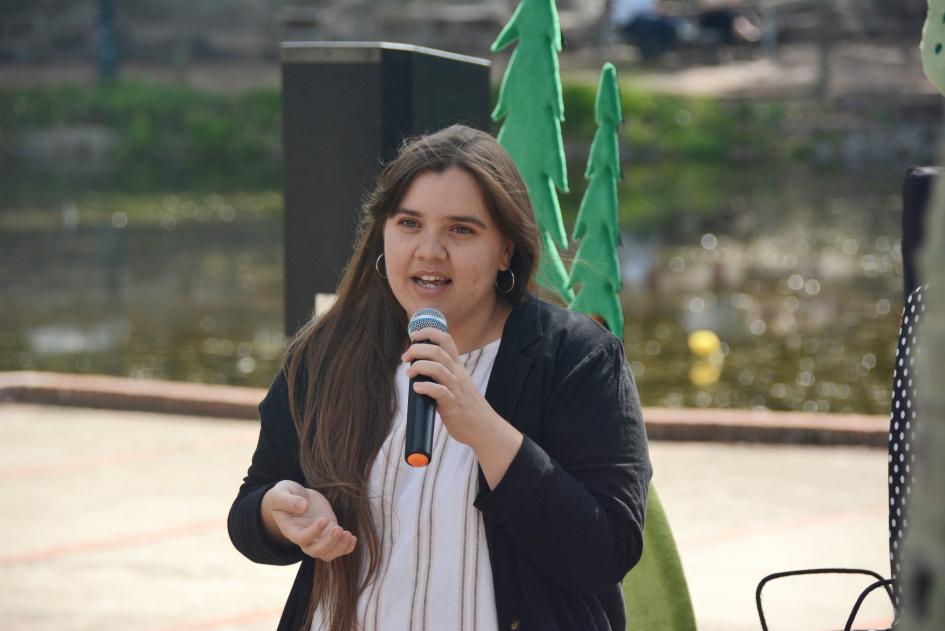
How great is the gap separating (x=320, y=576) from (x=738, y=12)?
32.6 meters

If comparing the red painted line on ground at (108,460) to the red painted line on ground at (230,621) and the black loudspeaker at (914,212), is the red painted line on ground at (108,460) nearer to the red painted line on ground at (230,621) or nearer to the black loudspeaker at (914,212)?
the red painted line on ground at (230,621)

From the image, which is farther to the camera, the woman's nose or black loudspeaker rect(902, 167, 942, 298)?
black loudspeaker rect(902, 167, 942, 298)

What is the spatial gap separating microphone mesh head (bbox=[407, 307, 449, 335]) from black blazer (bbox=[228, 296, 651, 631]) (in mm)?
204

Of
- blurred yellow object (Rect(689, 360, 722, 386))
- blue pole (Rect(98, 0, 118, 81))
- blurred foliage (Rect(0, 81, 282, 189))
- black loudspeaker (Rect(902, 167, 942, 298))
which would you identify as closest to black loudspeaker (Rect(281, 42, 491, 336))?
black loudspeaker (Rect(902, 167, 942, 298))

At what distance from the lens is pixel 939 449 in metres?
0.90

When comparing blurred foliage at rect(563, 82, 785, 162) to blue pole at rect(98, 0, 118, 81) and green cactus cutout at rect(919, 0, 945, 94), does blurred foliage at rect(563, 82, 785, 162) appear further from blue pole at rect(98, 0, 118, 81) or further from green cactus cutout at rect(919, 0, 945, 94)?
green cactus cutout at rect(919, 0, 945, 94)

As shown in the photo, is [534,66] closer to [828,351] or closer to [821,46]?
[828,351]

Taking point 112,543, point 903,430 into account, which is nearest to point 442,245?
point 903,430

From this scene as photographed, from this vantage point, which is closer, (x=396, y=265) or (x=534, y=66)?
(x=396, y=265)

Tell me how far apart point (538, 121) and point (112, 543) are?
2930 mm

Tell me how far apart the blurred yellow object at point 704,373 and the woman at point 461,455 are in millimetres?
7882

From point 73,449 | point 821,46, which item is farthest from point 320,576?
point 821,46

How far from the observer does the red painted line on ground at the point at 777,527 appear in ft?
20.1

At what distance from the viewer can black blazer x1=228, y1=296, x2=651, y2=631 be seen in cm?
230
